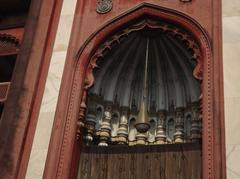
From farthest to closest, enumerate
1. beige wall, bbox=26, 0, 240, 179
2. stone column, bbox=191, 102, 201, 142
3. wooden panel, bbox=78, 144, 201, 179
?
1. stone column, bbox=191, 102, 201, 142
2. wooden panel, bbox=78, 144, 201, 179
3. beige wall, bbox=26, 0, 240, 179

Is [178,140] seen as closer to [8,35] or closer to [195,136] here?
[195,136]

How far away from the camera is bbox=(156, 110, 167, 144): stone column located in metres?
8.48

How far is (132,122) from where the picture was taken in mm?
8883

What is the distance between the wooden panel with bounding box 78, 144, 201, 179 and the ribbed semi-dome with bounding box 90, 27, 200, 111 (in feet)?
3.72

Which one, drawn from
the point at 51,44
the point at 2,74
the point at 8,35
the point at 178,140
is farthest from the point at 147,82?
the point at 2,74

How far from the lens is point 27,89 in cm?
780

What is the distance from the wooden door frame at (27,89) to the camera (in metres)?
7.14

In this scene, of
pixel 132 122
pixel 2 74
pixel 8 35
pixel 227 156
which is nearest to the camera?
pixel 227 156

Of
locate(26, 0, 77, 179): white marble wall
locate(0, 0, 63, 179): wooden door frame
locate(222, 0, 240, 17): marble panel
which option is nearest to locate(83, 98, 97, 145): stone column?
locate(26, 0, 77, 179): white marble wall

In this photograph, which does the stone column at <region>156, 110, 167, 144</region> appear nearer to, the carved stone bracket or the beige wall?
the beige wall

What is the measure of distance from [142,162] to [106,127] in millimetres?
1082

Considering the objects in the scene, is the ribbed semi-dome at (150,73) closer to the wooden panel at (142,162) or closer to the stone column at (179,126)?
the stone column at (179,126)

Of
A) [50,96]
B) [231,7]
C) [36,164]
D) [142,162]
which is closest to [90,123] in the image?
[50,96]

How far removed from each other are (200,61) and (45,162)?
2876 millimetres
